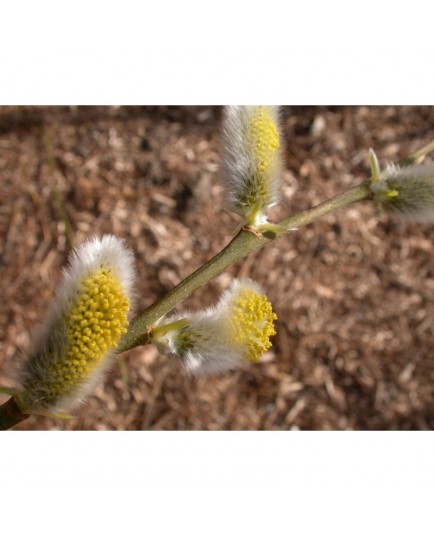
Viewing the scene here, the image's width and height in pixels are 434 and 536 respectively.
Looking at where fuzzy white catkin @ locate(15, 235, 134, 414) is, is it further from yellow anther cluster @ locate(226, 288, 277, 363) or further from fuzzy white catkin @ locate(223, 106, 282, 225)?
fuzzy white catkin @ locate(223, 106, 282, 225)

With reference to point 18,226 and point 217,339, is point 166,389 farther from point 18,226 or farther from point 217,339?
point 217,339

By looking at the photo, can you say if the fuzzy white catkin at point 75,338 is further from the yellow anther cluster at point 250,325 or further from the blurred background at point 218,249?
the blurred background at point 218,249

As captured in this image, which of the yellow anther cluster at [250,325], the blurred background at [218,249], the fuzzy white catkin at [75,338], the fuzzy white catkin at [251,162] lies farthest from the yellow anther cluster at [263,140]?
the blurred background at [218,249]

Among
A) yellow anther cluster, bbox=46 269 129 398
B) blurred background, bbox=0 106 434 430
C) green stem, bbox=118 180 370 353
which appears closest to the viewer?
yellow anther cluster, bbox=46 269 129 398

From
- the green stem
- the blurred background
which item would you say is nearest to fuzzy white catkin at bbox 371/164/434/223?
the green stem

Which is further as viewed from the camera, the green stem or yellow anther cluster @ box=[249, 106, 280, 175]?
yellow anther cluster @ box=[249, 106, 280, 175]

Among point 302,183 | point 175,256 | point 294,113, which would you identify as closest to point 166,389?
point 175,256

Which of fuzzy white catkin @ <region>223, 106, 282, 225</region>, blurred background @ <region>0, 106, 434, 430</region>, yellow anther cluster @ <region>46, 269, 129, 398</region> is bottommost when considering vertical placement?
blurred background @ <region>0, 106, 434, 430</region>
